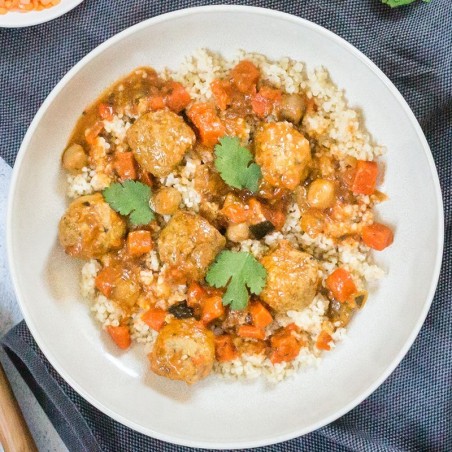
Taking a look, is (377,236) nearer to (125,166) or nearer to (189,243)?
(189,243)

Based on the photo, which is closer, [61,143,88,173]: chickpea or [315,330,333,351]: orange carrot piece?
[61,143,88,173]: chickpea

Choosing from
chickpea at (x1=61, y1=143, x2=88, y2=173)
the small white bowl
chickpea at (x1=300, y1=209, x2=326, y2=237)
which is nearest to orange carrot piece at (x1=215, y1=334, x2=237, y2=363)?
chickpea at (x1=300, y1=209, x2=326, y2=237)

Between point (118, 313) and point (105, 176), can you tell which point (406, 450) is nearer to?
point (118, 313)

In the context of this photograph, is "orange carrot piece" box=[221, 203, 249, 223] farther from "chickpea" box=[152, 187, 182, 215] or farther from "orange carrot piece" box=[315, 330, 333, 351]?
"orange carrot piece" box=[315, 330, 333, 351]

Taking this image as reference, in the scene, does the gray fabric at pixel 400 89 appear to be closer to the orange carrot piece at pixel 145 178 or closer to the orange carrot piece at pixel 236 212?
the orange carrot piece at pixel 145 178

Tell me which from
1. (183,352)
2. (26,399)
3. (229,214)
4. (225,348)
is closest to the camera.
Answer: (183,352)

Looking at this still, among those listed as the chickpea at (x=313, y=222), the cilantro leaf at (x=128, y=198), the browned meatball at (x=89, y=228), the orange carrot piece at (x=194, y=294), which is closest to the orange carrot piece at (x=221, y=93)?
the cilantro leaf at (x=128, y=198)

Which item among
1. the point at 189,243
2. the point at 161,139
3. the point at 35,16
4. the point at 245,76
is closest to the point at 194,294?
the point at 189,243
